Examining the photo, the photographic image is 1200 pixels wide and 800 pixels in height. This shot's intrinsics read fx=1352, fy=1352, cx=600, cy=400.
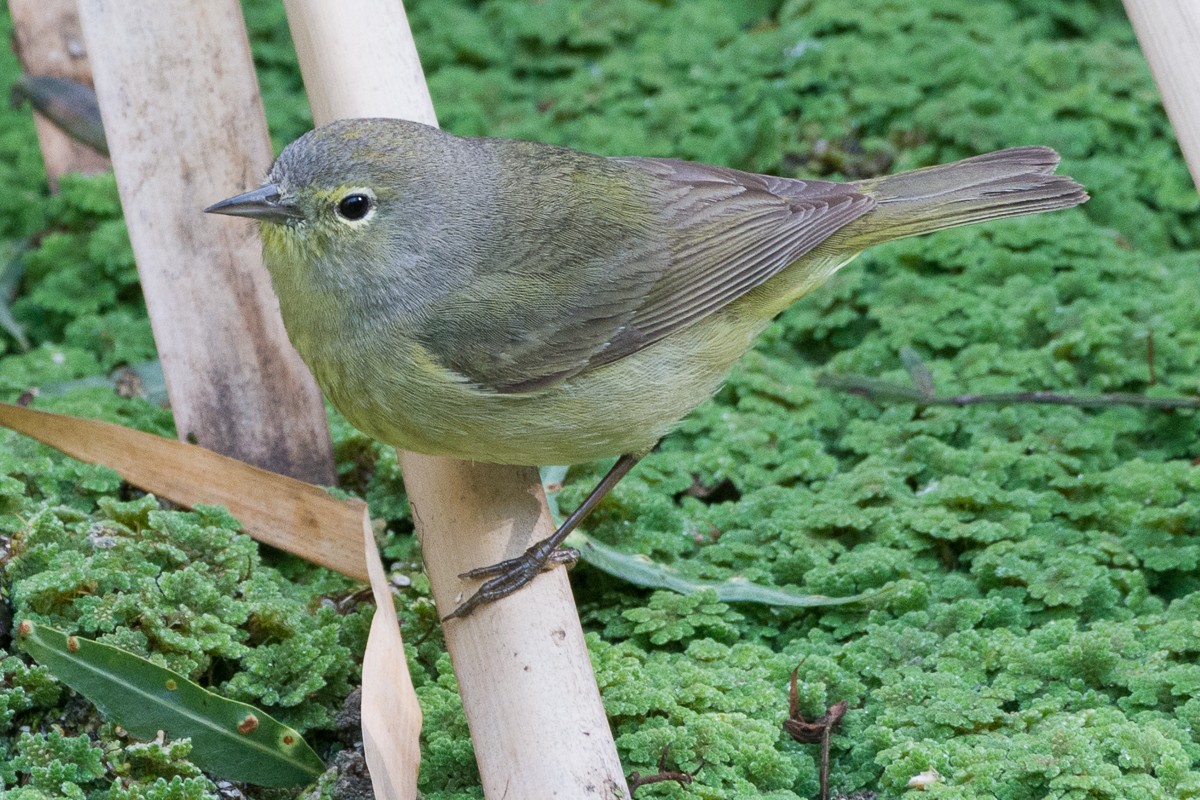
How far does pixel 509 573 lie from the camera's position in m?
3.17

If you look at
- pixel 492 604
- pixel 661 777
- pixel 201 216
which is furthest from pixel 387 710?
pixel 201 216

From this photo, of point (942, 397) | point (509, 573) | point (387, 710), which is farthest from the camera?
point (942, 397)

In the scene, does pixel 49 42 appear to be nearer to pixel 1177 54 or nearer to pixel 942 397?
pixel 942 397

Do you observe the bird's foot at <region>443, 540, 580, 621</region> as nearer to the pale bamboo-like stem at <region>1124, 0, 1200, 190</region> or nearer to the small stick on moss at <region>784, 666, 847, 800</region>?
the small stick on moss at <region>784, 666, 847, 800</region>

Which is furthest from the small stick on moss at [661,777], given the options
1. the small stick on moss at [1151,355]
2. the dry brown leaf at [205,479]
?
the small stick on moss at [1151,355]

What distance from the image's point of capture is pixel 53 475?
376cm

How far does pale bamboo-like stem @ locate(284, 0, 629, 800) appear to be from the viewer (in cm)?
271

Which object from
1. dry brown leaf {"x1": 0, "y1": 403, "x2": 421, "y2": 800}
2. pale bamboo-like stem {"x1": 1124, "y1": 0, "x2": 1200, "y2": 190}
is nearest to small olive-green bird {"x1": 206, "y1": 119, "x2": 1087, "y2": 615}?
dry brown leaf {"x1": 0, "y1": 403, "x2": 421, "y2": 800}

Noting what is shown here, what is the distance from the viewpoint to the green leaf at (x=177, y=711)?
2.95m

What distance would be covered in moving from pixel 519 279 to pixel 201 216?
1091mm

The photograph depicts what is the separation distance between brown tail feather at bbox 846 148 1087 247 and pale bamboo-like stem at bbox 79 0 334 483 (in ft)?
5.91

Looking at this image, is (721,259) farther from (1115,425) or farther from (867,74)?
(867,74)

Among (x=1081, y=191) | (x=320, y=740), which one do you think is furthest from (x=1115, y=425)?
(x=320, y=740)

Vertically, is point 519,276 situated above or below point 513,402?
above
